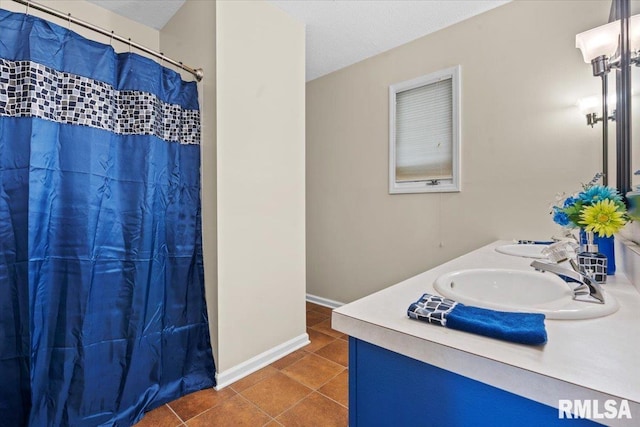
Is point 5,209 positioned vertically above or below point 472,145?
below

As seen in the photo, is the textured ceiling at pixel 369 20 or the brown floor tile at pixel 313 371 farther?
the textured ceiling at pixel 369 20

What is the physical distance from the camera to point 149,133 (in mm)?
1575

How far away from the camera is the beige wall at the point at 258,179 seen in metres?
1.76

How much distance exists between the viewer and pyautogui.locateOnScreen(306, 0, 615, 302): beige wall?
72.7 inches

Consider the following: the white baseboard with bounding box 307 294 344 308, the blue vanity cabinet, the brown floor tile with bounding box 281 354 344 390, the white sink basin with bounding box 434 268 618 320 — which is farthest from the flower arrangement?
the white baseboard with bounding box 307 294 344 308

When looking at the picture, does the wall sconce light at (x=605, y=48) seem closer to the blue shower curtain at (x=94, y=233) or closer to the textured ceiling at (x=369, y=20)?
the textured ceiling at (x=369, y=20)

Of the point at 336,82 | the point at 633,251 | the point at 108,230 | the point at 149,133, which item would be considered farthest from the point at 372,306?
the point at 336,82

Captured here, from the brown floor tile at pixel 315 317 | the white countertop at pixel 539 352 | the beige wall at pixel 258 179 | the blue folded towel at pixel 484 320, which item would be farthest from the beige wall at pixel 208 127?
the blue folded towel at pixel 484 320

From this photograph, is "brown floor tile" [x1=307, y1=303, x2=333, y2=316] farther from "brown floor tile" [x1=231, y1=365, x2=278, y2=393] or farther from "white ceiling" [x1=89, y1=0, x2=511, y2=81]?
"white ceiling" [x1=89, y1=0, x2=511, y2=81]

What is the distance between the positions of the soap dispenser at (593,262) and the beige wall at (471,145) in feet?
3.39

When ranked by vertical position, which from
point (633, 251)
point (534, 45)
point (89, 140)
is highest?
point (534, 45)

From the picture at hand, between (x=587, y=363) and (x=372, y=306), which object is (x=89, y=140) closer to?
(x=372, y=306)

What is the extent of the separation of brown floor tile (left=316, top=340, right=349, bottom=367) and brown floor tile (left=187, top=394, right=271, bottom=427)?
669mm

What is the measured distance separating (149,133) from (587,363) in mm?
1890
